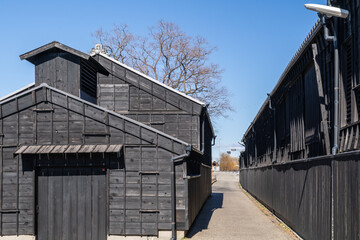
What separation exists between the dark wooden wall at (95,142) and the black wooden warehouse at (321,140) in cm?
374

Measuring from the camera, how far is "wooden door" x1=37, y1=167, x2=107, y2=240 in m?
12.9

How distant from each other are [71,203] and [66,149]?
1.66m

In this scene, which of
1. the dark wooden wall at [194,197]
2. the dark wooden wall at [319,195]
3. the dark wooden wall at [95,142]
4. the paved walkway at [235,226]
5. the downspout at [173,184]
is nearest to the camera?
the dark wooden wall at [319,195]

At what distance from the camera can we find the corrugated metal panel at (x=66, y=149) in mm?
12617

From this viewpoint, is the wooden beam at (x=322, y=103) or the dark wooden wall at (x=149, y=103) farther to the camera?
the dark wooden wall at (x=149, y=103)

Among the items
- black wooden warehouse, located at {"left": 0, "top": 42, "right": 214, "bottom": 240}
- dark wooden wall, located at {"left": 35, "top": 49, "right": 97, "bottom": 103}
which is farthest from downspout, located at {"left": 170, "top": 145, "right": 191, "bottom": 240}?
dark wooden wall, located at {"left": 35, "top": 49, "right": 97, "bottom": 103}

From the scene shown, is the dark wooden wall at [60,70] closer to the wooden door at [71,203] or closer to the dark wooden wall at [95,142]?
the dark wooden wall at [95,142]

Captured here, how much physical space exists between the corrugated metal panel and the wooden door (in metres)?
0.69

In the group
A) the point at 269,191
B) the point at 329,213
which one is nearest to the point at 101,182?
the point at 329,213

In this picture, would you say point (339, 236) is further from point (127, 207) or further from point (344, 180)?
point (127, 207)

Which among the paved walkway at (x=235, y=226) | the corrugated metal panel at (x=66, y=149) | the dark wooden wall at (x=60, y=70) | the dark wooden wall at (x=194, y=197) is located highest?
the dark wooden wall at (x=60, y=70)

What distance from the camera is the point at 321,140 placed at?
11.8 meters

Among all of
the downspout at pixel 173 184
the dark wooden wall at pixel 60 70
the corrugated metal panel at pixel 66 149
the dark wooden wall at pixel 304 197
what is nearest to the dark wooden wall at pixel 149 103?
the dark wooden wall at pixel 60 70

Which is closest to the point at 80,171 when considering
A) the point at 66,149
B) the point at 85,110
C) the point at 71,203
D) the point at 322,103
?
the point at 66,149
